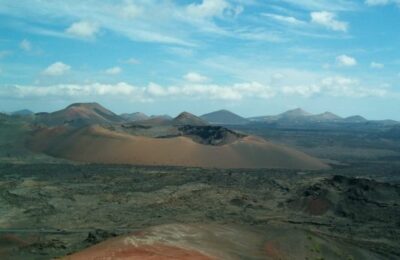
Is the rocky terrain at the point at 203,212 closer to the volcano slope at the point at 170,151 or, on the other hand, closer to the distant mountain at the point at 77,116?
the volcano slope at the point at 170,151

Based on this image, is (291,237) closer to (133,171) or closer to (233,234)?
(233,234)

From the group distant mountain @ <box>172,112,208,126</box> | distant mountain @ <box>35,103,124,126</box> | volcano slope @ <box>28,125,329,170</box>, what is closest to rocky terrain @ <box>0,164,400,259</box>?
volcano slope @ <box>28,125,329,170</box>

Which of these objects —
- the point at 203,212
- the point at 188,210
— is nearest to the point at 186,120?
the point at 188,210

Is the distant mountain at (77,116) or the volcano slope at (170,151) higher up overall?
the distant mountain at (77,116)

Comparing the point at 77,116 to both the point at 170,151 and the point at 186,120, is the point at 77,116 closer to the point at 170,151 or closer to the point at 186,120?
the point at 186,120

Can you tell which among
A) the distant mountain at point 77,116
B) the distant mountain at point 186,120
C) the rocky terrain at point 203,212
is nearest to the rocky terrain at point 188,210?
the rocky terrain at point 203,212

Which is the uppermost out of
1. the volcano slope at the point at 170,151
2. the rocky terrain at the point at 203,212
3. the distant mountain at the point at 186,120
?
the distant mountain at the point at 186,120

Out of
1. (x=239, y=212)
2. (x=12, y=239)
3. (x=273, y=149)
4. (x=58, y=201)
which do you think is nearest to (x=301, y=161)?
(x=273, y=149)
